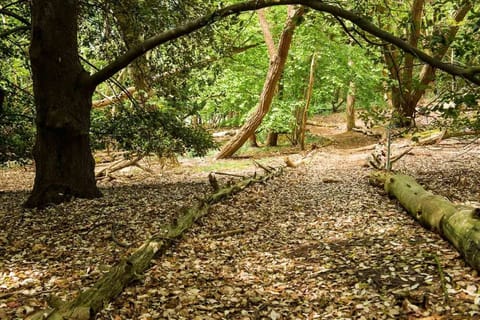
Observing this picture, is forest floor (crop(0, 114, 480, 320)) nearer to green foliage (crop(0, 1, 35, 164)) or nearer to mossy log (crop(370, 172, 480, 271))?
mossy log (crop(370, 172, 480, 271))

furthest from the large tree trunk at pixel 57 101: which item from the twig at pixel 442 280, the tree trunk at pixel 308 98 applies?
the tree trunk at pixel 308 98

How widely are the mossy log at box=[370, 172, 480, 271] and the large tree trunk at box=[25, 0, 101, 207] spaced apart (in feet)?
19.8

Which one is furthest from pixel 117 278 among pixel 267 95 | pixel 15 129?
pixel 267 95

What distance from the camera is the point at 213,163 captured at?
17.5 metres

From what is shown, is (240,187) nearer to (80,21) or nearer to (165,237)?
(165,237)

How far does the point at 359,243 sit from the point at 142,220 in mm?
3371

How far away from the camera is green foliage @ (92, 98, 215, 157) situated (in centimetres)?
895

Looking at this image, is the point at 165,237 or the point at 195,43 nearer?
the point at 165,237

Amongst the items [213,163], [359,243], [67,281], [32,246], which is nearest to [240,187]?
[359,243]

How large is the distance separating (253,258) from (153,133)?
15.8 ft

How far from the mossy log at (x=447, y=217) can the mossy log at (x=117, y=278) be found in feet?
11.1

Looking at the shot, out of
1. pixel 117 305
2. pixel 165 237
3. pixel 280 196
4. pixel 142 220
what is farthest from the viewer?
pixel 280 196

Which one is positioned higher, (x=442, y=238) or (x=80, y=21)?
(x=80, y=21)

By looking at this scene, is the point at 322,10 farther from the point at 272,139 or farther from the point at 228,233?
the point at 272,139
